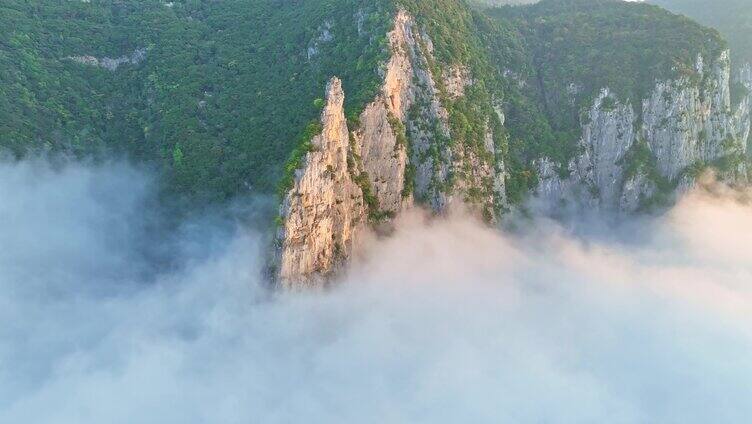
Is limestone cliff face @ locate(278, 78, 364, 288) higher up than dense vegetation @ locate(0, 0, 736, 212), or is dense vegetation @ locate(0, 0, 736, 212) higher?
dense vegetation @ locate(0, 0, 736, 212)

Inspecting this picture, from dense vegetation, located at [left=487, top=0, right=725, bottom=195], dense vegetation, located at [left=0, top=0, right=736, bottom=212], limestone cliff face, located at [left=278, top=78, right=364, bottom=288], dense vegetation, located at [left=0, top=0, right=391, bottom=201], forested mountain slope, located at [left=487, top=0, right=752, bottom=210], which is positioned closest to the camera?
limestone cliff face, located at [left=278, top=78, right=364, bottom=288]

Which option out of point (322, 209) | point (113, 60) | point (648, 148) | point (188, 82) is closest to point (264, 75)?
point (188, 82)

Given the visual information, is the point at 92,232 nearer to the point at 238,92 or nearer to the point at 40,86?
the point at 40,86

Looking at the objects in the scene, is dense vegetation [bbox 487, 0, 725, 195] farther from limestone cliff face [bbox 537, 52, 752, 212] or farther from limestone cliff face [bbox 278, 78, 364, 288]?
limestone cliff face [bbox 278, 78, 364, 288]

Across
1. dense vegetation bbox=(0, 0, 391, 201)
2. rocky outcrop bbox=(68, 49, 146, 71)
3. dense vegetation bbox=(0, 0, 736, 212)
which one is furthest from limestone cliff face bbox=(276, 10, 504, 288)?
rocky outcrop bbox=(68, 49, 146, 71)

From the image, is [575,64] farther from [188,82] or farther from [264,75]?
[188,82]

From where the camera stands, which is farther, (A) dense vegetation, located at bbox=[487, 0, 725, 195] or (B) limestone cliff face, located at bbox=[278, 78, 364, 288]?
(A) dense vegetation, located at bbox=[487, 0, 725, 195]
